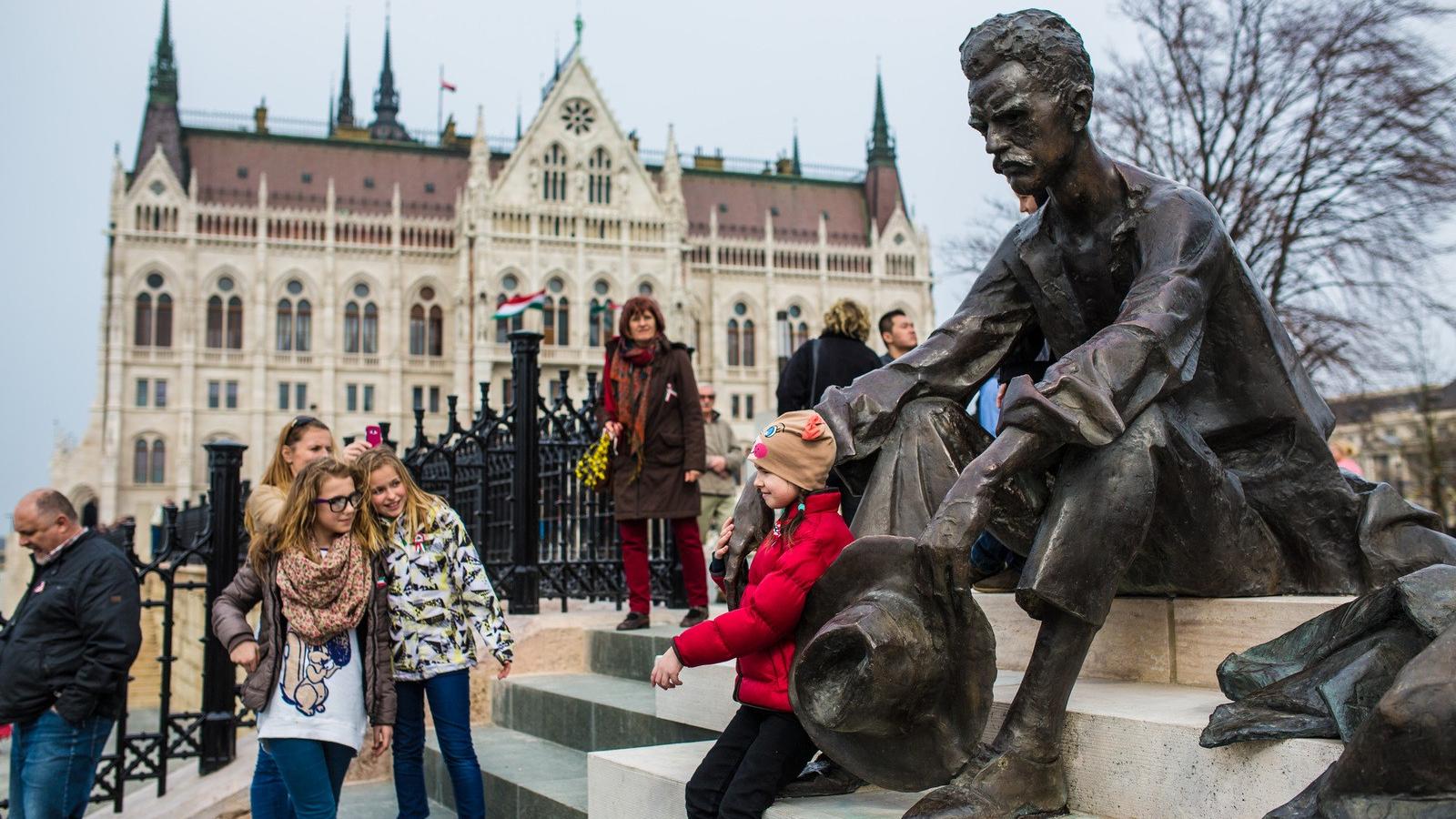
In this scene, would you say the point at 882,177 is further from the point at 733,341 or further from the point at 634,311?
the point at 634,311

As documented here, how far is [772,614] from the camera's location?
241cm

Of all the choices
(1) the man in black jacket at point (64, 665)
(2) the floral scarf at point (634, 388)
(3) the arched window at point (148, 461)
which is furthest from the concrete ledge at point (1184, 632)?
(3) the arched window at point (148, 461)

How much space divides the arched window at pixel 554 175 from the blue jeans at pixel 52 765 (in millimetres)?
51570

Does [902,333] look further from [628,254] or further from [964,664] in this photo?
[628,254]

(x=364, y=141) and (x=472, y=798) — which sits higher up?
(x=364, y=141)

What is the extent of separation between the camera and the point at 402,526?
13.9ft

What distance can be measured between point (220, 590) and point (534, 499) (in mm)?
1857

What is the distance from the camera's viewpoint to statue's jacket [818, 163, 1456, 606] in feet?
7.18

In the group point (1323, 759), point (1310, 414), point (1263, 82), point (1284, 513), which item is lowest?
point (1323, 759)

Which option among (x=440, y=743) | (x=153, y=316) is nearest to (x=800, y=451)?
(x=440, y=743)

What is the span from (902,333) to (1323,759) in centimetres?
467

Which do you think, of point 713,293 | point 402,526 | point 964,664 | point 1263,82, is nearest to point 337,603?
point 402,526

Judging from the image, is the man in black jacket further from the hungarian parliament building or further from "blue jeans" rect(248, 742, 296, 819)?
the hungarian parliament building

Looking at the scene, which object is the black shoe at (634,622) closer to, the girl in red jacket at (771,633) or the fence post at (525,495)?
the fence post at (525,495)
